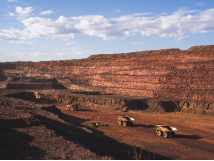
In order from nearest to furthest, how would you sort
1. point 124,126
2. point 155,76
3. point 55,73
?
point 124,126
point 155,76
point 55,73

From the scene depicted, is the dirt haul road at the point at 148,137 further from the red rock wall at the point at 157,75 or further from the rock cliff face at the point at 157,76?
the red rock wall at the point at 157,75

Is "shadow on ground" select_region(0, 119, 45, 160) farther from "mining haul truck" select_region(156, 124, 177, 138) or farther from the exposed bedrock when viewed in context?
the exposed bedrock

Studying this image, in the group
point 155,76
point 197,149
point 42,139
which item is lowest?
point 197,149

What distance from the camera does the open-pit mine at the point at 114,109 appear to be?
1184cm

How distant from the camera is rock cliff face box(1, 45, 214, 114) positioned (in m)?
26.8

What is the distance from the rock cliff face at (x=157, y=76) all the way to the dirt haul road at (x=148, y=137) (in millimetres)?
4437

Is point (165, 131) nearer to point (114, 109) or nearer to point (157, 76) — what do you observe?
point (114, 109)

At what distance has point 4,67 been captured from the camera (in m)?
57.0

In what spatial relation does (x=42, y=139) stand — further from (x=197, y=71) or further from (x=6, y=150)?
(x=197, y=71)

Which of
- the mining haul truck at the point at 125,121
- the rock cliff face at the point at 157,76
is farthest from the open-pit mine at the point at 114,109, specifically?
the mining haul truck at the point at 125,121

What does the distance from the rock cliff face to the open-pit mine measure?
4.3 inches

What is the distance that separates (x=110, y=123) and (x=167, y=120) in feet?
20.2

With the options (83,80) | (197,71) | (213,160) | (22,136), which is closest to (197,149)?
(213,160)

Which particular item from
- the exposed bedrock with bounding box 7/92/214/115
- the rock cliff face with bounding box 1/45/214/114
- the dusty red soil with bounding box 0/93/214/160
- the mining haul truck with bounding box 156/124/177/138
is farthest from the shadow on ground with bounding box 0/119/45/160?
the rock cliff face with bounding box 1/45/214/114
